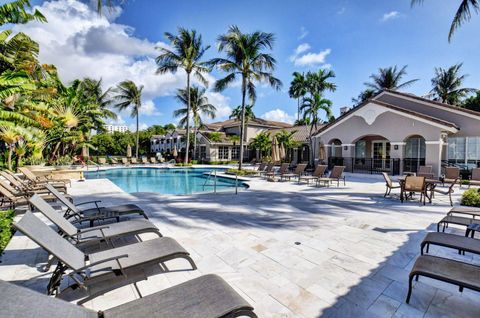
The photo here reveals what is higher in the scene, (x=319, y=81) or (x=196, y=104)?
(x=319, y=81)

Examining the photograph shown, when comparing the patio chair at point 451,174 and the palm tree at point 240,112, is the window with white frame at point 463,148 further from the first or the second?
the palm tree at point 240,112

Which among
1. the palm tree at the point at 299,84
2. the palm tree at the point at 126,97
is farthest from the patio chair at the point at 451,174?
the palm tree at the point at 126,97

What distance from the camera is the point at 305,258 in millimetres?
4371

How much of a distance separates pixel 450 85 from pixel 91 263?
152 ft

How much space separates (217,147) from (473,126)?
92.8ft

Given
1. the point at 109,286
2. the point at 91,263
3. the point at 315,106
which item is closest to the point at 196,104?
the point at 315,106

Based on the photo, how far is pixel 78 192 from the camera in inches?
451

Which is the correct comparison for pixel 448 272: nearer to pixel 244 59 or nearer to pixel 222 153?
pixel 244 59

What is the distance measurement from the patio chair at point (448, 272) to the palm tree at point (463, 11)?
12629 mm

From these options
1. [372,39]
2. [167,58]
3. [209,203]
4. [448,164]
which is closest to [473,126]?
[448,164]

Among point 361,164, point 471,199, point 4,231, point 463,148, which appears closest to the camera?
point 4,231

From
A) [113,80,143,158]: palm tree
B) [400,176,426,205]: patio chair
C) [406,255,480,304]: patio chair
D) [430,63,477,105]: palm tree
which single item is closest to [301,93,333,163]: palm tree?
[400,176,426,205]: patio chair

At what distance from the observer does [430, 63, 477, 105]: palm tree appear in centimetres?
3462

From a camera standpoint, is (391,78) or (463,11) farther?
(391,78)
